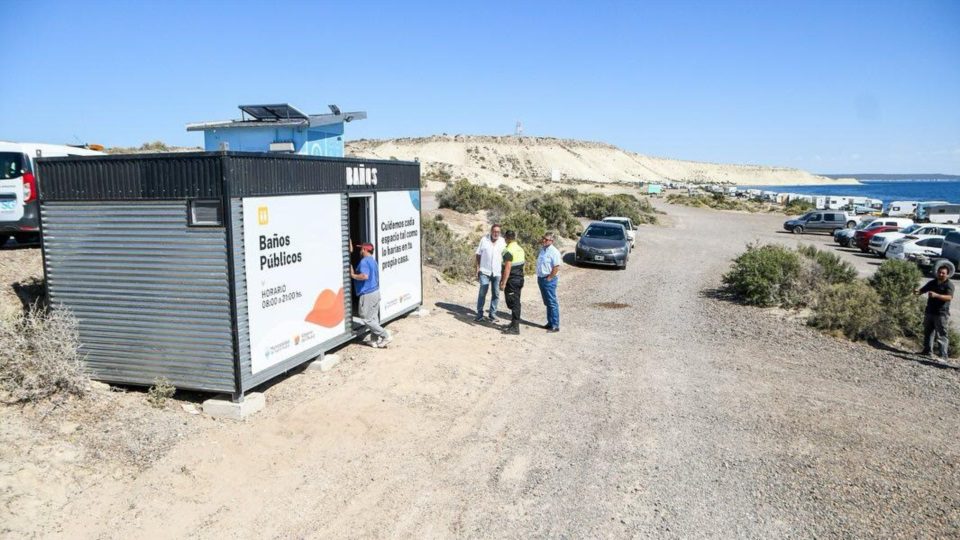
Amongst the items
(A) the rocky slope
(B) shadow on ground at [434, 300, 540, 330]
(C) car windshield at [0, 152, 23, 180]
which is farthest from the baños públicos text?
(A) the rocky slope

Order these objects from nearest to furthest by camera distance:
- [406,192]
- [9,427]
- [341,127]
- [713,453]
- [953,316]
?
[9,427] < [713,453] < [406,192] < [341,127] < [953,316]

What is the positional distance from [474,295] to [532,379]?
5781 mm

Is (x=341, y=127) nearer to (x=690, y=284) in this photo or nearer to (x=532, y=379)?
(x=532, y=379)

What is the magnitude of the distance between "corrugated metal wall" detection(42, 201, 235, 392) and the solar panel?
627 cm

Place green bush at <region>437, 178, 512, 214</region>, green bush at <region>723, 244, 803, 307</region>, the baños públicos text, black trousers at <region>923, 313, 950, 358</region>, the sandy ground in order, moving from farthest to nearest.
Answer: green bush at <region>437, 178, 512, 214</region>
green bush at <region>723, 244, 803, 307</region>
black trousers at <region>923, 313, 950, 358</region>
the baños públicos text
the sandy ground

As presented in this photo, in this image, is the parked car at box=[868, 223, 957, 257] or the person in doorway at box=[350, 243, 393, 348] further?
the parked car at box=[868, 223, 957, 257]

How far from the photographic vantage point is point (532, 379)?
8914mm

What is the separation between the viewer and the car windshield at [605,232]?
21844mm

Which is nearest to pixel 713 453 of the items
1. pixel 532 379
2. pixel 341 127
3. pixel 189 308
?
pixel 532 379

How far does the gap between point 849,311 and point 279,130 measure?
38.9 feet

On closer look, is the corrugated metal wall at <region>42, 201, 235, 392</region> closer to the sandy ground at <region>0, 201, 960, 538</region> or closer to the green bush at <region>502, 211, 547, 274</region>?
the sandy ground at <region>0, 201, 960, 538</region>

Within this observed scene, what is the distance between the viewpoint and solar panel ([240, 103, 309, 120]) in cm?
1270

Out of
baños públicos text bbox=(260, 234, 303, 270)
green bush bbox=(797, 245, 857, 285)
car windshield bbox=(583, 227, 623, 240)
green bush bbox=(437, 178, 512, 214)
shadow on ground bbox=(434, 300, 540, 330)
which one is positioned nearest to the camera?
baños públicos text bbox=(260, 234, 303, 270)

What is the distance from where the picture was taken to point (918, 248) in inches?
944
